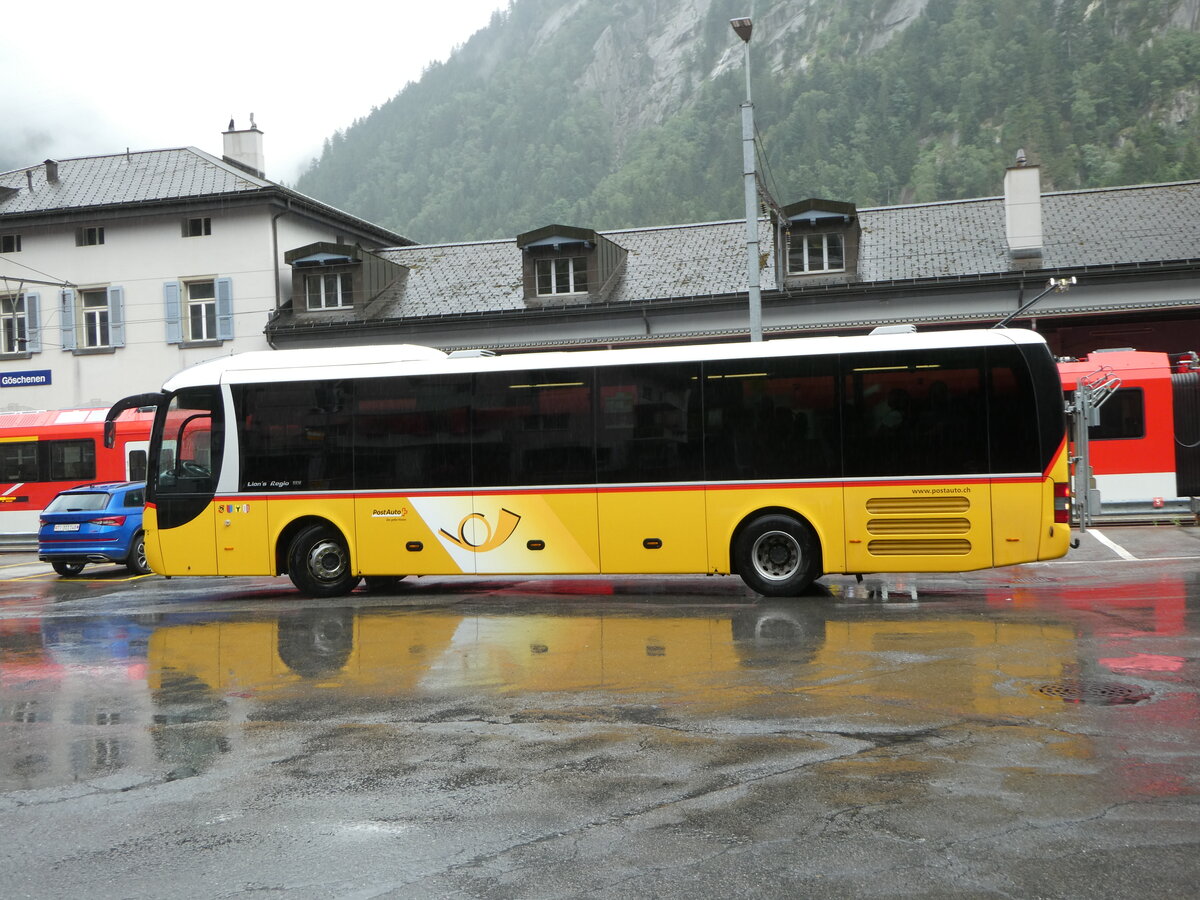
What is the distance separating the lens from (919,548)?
13.4m

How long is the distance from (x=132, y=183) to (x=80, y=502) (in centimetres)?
2112

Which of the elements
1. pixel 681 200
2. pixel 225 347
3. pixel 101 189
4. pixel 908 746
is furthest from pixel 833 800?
pixel 681 200

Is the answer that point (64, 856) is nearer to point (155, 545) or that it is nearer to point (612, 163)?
point (155, 545)

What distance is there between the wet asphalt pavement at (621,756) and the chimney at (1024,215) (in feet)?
70.0

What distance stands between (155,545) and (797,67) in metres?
160

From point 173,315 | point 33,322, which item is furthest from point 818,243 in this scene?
point 33,322

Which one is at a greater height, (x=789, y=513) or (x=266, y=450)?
(x=266, y=450)

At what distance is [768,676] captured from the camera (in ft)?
28.7

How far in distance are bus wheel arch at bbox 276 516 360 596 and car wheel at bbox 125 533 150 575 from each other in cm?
675

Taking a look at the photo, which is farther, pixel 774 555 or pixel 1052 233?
pixel 1052 233

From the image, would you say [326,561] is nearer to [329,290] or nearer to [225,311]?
[329,290]

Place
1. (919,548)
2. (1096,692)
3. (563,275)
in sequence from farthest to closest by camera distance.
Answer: (563,275), (919,548), (1096,692)

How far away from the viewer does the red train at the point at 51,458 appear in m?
28.7

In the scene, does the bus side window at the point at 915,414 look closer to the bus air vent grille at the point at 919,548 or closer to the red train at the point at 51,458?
the bus air vent grille at the point at 919,548
